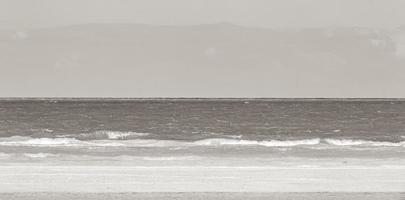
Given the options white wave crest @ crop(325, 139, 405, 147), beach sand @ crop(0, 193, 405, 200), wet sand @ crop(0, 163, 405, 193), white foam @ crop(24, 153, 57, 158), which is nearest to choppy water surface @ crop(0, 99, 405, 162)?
white wave crest @ crop(325, 139, 405, 147)

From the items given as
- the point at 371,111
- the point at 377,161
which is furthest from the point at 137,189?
the point at 371,111

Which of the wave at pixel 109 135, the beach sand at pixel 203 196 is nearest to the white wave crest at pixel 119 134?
the wave at pixel 109 135

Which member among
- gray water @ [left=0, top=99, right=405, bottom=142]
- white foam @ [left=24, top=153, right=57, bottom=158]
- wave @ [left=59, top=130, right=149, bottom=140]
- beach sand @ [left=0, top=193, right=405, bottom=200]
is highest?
gray water @ [left=0, top=99, right=405, bottom=142]

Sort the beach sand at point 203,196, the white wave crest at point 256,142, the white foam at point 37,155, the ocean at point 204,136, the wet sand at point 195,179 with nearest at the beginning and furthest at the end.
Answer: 1. the beach sand at point 203,196
2. the wet sand at point 195,179
3. the ocean at point 204,136
4. the white foam at point 37,155
5. the white wave crest at point 256,142

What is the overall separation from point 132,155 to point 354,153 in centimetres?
502

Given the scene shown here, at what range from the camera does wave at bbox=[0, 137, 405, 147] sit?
14.4 meters

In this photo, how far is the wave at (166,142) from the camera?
14.4m

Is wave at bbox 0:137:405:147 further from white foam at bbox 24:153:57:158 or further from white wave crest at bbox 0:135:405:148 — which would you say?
white foam at bbox 24:153:57:158

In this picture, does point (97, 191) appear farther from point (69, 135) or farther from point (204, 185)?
point (69, 135)

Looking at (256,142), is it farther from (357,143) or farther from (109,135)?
(109,135)

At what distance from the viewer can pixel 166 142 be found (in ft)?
48.4

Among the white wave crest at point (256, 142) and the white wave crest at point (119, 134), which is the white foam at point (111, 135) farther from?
the white wave crest at point (256, 142)

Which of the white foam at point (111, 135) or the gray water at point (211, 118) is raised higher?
the gray water at point (211, 118)

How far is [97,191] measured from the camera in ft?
25.0
